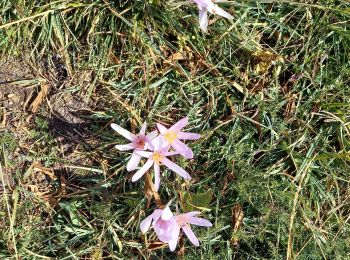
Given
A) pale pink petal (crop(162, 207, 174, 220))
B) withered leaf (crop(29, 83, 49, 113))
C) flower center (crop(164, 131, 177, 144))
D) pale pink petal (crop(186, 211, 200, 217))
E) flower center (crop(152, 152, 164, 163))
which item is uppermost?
flower center (crop(164, 131, 177, 144))

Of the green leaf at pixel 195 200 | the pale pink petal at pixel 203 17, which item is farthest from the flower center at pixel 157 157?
the pale pink petal at pixel 203 17

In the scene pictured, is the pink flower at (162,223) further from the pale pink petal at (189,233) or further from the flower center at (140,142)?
the flower center at (140,142)

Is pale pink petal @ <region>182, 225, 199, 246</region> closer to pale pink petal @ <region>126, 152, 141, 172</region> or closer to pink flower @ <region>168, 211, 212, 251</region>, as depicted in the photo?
pink flower @ <region>168, 211, 212, 251</region>

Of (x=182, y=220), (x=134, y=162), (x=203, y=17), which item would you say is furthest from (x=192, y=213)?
(x=203, y=17)

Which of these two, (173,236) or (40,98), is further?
(40,98)

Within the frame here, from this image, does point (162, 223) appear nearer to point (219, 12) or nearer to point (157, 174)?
point (157, 174)

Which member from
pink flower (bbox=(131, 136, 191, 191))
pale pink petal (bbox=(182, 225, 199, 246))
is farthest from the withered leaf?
pale pink petal (bbox=(182, 225, 199, 246))

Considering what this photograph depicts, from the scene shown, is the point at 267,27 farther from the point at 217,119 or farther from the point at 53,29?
the point at 53,29
